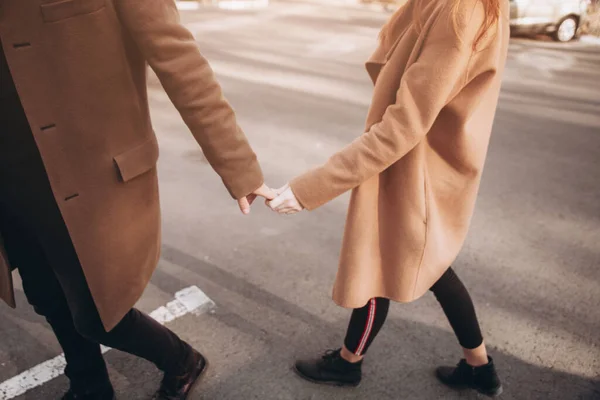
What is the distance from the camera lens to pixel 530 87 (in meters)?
7.75

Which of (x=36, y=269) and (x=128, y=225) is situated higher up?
(x=128, y=225)

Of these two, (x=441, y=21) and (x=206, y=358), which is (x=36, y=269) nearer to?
(x=206, y=358)

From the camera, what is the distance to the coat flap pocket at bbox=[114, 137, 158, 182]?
5.19ft

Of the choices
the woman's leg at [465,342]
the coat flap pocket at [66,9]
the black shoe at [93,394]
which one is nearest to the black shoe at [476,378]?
the woman's leg at [465,342]

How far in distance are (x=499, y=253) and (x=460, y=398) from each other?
1.44 m

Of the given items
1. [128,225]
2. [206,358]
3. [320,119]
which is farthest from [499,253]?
[320,119]

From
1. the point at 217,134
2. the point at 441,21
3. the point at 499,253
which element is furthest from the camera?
the point at 499,253

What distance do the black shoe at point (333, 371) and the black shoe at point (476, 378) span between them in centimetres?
42

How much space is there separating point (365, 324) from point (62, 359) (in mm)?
1472

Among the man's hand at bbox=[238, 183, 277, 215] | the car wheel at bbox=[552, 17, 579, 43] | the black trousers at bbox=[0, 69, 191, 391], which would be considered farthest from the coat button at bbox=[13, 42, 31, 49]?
the car wheel at bbox=[552, 17, 579, 43]

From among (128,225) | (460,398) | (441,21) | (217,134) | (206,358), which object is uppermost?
(441,21)

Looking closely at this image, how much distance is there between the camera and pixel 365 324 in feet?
6.99

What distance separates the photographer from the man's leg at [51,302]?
5.51 ft

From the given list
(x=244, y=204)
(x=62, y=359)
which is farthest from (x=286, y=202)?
(x=62, y=359)
